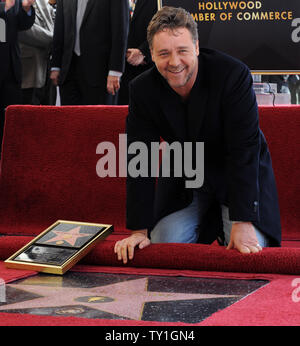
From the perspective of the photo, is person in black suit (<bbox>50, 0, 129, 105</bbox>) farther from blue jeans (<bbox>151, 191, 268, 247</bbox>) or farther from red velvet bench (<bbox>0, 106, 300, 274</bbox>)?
blue jeans (<bbox>151, 191, 268, 247</bbox>)

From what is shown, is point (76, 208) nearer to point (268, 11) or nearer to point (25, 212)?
point (25, 212)

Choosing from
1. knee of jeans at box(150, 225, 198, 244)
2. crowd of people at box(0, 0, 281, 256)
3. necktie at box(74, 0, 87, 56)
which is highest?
necktie at box(74, 0, 87, 56)

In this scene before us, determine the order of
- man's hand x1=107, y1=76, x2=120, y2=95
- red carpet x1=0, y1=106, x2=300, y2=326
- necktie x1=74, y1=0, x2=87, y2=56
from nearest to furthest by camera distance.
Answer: red carpet x1=0, y1=106, x2=300, y2=326 → man's hand x1=107, y1=76, x2=120, y2=95 → necktie x1=74, y1=0, x2=87, y2=56

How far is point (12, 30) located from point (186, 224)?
75.6 inches

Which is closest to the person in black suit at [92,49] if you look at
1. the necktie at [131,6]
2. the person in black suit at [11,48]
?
the person in black suit at [11,48]

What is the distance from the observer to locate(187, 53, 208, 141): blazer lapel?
181cm

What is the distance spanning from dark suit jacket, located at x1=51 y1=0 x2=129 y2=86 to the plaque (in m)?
1.37

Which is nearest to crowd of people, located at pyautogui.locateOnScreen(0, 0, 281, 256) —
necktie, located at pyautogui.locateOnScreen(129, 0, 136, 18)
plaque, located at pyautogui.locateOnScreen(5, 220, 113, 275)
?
plaque, located at pyautogui.locateOnScreen(5, 220, 113, 275)

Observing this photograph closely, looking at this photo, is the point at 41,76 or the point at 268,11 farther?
the point at 41,76

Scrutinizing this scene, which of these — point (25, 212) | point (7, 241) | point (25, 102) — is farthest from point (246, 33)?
point (25, 102)

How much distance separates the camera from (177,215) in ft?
6.75

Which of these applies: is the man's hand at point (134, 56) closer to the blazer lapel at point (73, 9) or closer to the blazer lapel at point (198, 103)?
the blazer lapel at point (73, 9)

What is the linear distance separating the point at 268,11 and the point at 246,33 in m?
0.15

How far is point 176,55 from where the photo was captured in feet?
5.56
